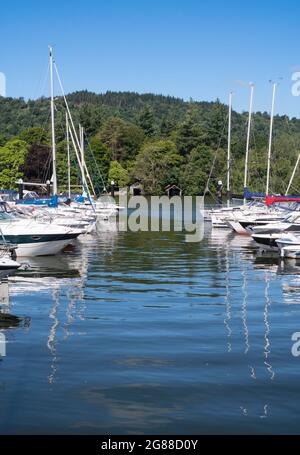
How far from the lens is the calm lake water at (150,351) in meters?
12.6

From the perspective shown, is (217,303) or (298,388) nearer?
(298,388)

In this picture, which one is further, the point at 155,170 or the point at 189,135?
the point at 189,135

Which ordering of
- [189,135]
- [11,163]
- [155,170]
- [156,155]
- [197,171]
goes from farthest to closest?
[189,135]
[155,170]
[156,155]
[197,171]
[11,163]

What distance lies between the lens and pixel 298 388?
14.1 meters

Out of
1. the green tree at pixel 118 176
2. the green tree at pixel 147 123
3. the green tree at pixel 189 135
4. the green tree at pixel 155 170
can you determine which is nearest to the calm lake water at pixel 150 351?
the green tree at pixel 155 170

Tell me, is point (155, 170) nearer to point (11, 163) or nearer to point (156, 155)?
point (156, 155)

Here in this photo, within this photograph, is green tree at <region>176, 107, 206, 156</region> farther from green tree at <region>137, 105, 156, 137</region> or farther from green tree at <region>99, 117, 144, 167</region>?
green tree at <region>137, 105, 156, 137</region>

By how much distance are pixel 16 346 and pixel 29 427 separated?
5.15 m

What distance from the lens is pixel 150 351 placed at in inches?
664

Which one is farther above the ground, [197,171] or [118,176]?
[197,171]

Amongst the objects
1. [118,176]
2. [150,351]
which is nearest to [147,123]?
[118,176]

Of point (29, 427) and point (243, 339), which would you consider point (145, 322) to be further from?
point (29, 427)

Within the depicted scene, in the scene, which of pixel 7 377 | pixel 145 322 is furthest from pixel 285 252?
pixel 7 377
